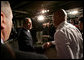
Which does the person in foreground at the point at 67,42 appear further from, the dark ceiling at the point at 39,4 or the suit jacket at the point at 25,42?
the suit jacket at the point at 25,42

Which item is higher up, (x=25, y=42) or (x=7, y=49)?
(x=7, y=49)

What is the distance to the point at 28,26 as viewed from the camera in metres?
3.21

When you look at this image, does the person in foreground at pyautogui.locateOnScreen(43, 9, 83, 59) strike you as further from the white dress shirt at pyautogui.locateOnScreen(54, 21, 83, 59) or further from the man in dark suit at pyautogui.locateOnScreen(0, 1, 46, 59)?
the man in dark suit at pyautogui.locateOnScreen(0, 1, 46, 59)

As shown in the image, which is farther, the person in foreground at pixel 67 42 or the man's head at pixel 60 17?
the man's head at pixel 60 17

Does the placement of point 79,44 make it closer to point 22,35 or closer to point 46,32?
point 22,35

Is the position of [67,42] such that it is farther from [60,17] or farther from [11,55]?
[11,55]

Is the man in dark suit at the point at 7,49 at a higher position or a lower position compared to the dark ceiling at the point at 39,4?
lower

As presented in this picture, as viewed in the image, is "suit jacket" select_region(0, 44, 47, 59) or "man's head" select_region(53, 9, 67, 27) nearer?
"suit jacket" select_region(0, 44, 47, 59)

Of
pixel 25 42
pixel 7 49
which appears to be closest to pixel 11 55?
pixel 7 49

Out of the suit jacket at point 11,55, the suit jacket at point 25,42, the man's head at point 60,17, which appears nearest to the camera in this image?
the suit jacket at point 11,55

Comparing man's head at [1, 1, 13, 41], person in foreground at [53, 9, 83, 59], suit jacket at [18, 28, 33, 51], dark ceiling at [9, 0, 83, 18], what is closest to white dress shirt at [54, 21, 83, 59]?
person in foreground at [53, 9, 83, 59]

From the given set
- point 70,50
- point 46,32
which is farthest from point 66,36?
point 46,32

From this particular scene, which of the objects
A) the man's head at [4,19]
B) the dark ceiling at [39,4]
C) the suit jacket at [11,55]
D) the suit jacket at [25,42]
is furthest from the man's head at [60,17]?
the suit jacket at [11,55]

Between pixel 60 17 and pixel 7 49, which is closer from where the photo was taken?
pixel 7 49
